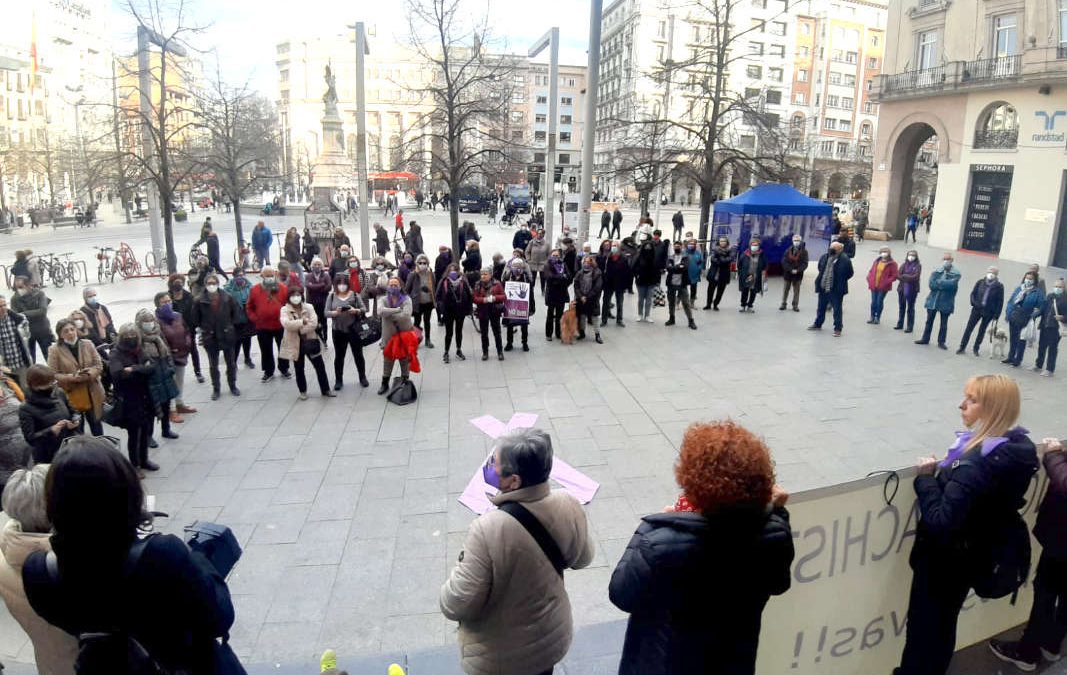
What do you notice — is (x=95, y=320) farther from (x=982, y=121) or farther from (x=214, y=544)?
(x=982, y=121)

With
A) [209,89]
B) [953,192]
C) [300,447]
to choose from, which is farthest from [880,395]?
[209,89]

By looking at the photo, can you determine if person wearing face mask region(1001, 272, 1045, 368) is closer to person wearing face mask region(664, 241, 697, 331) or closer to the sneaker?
person wearing face mask region(664, 241, 697, 331)

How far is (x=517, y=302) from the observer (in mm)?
11859

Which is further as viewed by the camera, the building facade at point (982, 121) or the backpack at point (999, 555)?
the building facade at point (982, 121)

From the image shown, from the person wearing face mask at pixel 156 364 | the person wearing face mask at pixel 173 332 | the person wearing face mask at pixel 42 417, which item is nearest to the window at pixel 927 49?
the person wearing face mask at pixel 173 332

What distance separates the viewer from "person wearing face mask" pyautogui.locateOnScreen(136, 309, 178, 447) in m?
7.30

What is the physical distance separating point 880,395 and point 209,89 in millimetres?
30555

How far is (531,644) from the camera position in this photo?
277 centimetres

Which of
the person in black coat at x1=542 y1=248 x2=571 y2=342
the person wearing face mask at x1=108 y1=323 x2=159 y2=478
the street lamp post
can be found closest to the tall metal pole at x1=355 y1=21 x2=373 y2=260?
the street lamp post

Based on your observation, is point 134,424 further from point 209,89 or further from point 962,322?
point 209,89

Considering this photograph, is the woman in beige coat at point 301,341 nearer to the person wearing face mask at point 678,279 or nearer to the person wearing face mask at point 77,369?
the person wearing face mask at point 77,369

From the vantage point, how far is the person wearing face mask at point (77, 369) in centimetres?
693

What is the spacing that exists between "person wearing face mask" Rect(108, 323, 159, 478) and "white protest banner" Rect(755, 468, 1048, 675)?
656 cm

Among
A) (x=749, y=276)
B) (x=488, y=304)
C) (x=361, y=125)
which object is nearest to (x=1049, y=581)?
(x=488, y=304)
